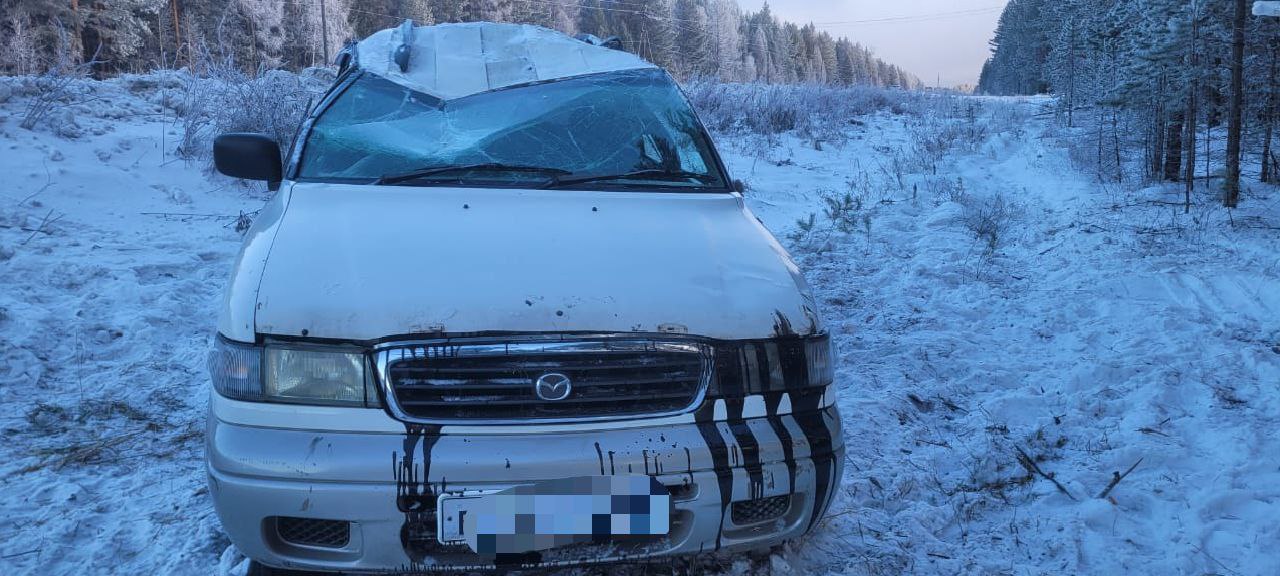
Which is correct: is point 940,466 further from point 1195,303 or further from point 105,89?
point 105,89

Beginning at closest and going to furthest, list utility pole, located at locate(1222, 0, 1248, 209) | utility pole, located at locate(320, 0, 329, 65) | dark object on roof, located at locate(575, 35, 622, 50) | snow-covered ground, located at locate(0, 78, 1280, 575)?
snow-covered ground, located at locate(0, 78, 1280, 575), dark object on roof, located at locate(575, 35, 622, 50), utility pole, located at locate(1222, 0, 1248, 209), utility pole, located at locate(320, 0, 329, 65)

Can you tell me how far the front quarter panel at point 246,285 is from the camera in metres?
1.92

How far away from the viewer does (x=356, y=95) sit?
3293 mm

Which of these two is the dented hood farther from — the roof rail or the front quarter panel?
the roof rail

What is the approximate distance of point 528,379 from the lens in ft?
6.15

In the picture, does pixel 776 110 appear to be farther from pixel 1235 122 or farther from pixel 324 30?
pixel 324 30

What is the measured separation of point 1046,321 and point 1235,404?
4.12 feet

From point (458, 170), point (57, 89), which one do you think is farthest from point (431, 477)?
point (57, 89)

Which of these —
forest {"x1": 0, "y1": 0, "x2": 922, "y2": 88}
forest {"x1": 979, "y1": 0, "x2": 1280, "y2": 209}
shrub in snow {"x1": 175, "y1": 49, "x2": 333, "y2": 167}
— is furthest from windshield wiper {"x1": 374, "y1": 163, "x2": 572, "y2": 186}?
forest {"x1": 0, "y1": 0, "x2": 922, "y2": 88}

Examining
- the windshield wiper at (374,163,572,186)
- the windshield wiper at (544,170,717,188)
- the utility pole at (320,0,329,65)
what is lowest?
the windshield wiper at (544,170,717,188)

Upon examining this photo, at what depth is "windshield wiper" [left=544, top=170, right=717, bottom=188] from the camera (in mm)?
2750

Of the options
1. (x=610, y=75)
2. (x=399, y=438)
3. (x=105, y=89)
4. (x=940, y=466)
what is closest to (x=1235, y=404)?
(x=940, y=466)

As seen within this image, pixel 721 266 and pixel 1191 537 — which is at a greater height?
pixel 721 266

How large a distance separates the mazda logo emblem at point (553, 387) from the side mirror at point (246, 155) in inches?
75.1
